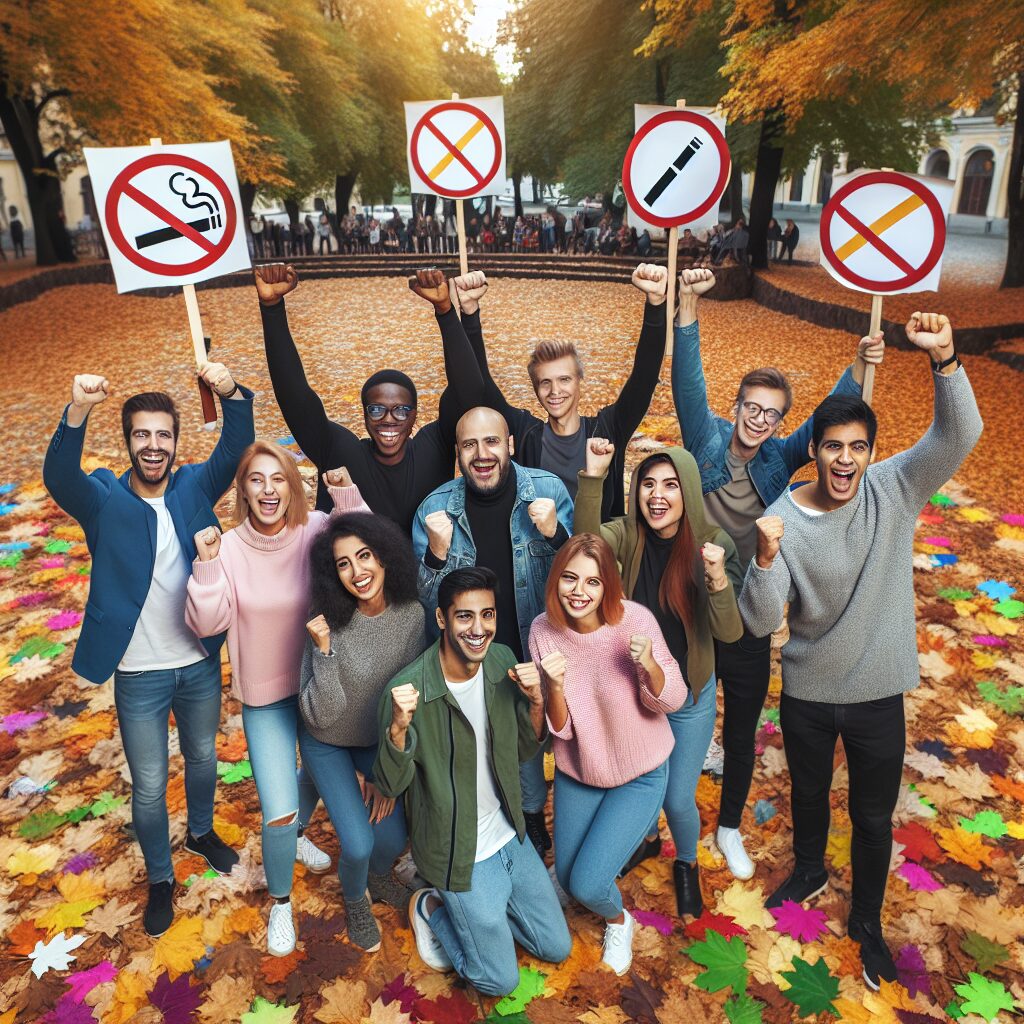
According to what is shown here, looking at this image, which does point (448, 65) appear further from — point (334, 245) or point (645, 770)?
point (645, 770)

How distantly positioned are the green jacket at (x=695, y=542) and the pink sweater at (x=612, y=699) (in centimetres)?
15

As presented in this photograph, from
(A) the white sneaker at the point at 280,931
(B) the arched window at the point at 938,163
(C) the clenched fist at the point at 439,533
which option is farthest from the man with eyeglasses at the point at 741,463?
(B) the arched window at the point at 938,163

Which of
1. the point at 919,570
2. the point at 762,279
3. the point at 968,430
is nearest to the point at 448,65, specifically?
the point at 762,279

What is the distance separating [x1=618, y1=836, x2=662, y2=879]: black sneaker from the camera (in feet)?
12.8

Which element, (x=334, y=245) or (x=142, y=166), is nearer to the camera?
(x=142, y=166)

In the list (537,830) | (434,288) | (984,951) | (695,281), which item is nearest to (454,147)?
(434,288)

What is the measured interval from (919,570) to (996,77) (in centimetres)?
1097

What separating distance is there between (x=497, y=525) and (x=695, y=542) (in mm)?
810

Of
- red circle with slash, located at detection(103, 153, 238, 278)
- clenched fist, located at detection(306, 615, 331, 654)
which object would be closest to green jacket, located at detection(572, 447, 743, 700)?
clenched fist, located at detection(306, 615, 331, 654)

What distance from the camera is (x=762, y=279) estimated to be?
1984 centimetres

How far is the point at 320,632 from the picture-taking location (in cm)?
309

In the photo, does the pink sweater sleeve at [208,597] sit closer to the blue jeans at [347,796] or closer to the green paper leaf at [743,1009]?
the blue jeans at [347,796]

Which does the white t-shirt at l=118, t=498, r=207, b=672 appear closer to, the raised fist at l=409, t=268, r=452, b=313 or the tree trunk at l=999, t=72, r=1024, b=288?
the raised fist at l=409, t=268, r=452, b=313

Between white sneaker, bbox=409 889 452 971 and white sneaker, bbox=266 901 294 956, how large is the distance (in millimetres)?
496
